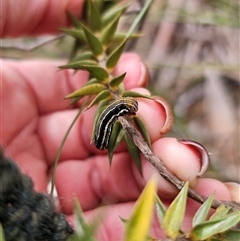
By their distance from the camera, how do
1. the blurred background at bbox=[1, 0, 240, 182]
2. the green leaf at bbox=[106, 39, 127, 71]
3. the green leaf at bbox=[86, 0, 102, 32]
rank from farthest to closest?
the blurred background at bbox=[1, 0, 240, 182], the green leaf at bbox=[86, 0, 102, 32], the green leaf at bbox=[106, 39, 127, 71]

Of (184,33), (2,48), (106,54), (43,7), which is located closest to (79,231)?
(106,54)

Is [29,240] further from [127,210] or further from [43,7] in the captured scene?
[43,7]

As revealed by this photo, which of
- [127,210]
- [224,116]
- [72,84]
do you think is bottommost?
[224,116]

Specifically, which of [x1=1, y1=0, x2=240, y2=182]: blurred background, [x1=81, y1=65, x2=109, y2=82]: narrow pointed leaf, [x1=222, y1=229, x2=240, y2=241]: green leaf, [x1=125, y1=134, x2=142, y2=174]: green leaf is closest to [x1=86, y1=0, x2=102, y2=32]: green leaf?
[x1=81, y1=65, x2=109, y2=82]: narrow pointed leaf

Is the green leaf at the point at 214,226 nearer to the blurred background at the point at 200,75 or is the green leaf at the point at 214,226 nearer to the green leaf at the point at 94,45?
the green leaf at the point at 94,45

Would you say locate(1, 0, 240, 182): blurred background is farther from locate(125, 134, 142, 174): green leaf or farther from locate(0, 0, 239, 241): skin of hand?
locate(125, 134, 142, 174): green leaf
